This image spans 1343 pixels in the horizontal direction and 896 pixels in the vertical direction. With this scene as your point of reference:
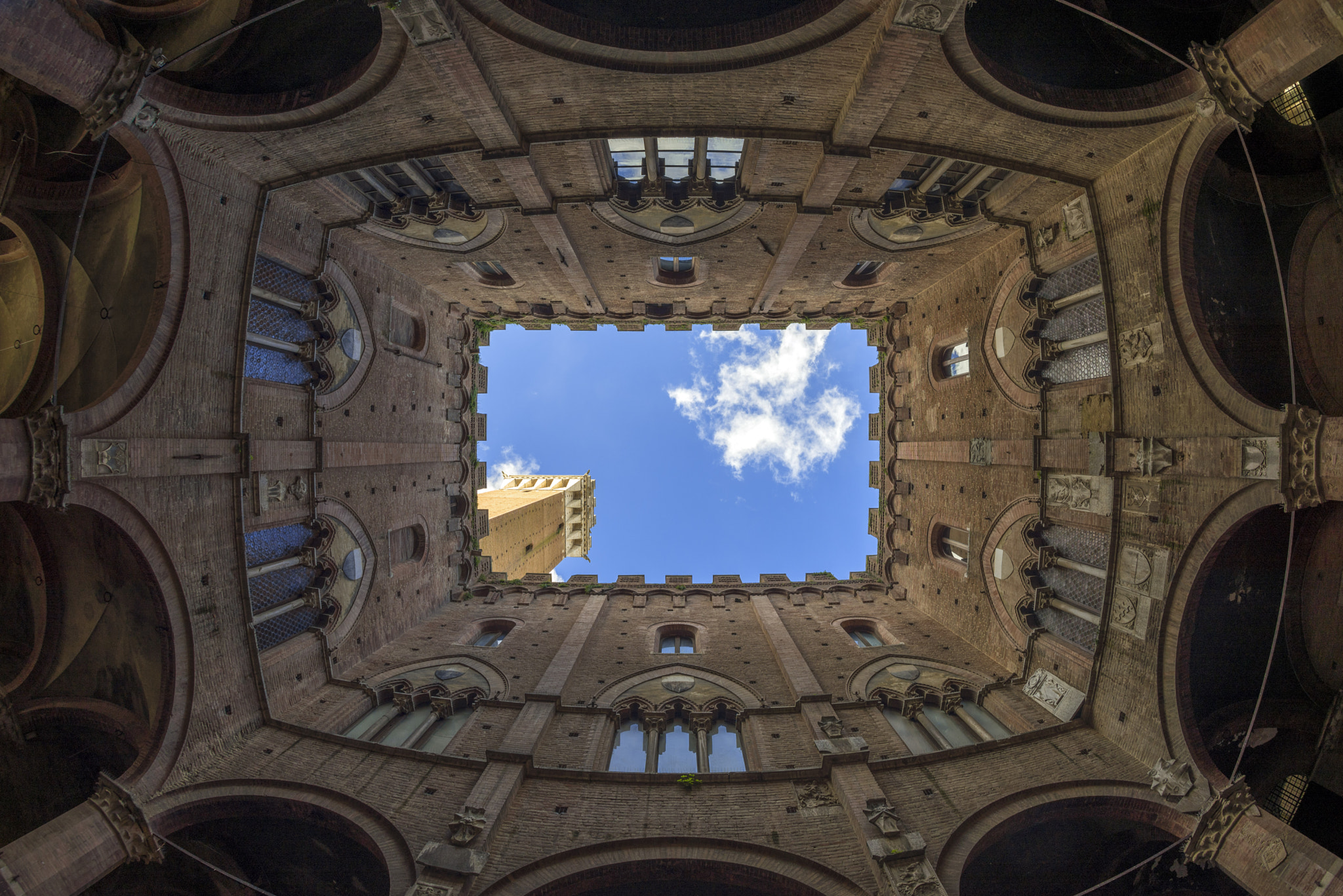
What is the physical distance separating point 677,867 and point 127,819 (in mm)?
9569

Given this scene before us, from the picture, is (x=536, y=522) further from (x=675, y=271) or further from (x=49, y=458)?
(x=49, y=458)

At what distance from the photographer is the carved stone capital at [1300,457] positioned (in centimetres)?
876

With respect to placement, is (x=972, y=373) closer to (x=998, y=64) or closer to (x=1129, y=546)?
(x=1129, y=546)

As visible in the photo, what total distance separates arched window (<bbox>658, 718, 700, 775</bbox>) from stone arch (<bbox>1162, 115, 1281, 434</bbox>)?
1297 centimetres

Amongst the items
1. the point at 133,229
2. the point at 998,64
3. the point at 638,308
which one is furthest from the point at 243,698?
the point at 998,64

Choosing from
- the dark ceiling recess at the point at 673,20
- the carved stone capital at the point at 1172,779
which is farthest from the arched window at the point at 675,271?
the carved stone capital at the point at 1172,779

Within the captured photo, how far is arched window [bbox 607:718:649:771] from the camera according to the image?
13.6 meters

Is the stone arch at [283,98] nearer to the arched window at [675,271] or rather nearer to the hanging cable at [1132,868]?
the arched window at [675,271]

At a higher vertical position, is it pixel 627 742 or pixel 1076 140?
pixel 1076 140

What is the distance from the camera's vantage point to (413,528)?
21.0 meters

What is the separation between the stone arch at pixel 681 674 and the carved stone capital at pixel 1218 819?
8.58 m

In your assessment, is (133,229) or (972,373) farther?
(972,373)

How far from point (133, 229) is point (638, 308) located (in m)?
15.4

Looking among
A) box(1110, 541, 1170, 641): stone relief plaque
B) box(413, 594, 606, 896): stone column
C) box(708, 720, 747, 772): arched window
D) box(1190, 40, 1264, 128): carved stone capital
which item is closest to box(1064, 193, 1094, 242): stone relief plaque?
box(1190, 40, 1264, 128): carved stone capital
